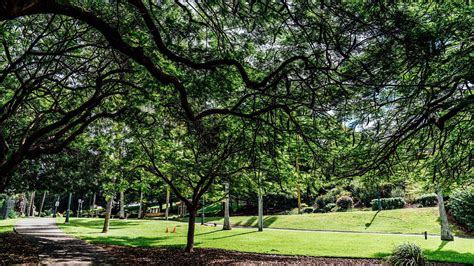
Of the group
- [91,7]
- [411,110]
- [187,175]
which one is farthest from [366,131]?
[187,175]

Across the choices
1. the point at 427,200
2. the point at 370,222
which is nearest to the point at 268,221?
the point at 370,222

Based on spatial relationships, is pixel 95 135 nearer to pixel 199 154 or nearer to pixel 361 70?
pixel 199 154

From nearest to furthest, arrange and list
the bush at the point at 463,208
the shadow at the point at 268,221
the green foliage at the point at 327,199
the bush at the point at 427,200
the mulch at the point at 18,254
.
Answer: the mulch at the point at 18,254 → the bush at the point at 463,208 → the shadow at the point at 268,221 → the bush at the point at 427,200 → the green foliage at the point at 327,199

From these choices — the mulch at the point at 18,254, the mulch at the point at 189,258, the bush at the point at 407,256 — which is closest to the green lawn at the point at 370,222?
the bush at the point at 407,256

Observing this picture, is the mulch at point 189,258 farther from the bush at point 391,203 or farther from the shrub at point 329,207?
the shrub at point 329,207

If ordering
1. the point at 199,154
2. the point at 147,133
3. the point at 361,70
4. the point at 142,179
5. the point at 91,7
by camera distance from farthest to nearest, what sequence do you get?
the point at 142,179 → the point at 199,154 → the point at 147,133 → the point at 91,7 → the point at 361,70

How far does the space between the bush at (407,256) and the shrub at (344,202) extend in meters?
27.9

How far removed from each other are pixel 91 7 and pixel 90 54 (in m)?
3.73

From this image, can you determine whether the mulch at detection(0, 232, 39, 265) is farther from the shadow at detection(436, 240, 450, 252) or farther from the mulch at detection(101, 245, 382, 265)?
the shadow at detection(436, 240, 450, 252)

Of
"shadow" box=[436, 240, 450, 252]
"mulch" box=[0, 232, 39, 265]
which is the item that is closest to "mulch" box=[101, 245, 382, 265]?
"mulch" box=[0, 232, 39, 265]

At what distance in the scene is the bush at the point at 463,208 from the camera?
25188mm

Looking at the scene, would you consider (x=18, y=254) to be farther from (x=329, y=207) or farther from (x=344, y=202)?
(x=329, y=207)

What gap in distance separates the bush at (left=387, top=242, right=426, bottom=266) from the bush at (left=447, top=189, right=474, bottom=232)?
15775mm

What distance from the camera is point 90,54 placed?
1017 centimetres
